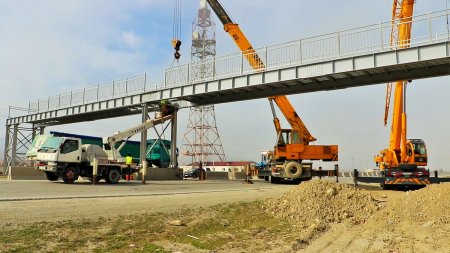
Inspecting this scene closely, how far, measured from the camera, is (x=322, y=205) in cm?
1177

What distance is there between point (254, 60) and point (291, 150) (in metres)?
6.99

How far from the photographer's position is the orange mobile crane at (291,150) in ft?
93.5

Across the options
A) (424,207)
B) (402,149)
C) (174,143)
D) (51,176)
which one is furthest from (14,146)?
(424,207)

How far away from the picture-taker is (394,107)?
72.6 ft

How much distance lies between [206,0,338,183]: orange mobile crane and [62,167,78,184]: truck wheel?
1358cm

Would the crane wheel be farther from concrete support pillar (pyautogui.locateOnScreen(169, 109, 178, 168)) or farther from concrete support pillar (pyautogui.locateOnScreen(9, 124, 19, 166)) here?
concrete support pillar (pyautogui.locateOnScreen(9, 124, 19, 166))

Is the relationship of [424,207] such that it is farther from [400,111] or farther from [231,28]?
[231,28]

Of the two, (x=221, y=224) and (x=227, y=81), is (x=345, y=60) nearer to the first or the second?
(x=227, y=81)

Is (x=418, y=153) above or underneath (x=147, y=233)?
above

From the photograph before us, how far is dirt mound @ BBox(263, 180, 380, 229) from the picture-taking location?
36.3 feet

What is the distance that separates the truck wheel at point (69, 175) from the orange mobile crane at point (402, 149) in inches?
654

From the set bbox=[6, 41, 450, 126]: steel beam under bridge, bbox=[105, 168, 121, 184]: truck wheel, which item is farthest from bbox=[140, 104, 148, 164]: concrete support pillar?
bbox=[105, 168, 121, 184]: truck wheel

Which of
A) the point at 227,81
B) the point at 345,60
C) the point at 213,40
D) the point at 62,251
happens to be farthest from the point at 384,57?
the point at 213,40

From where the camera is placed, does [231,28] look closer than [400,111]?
No
